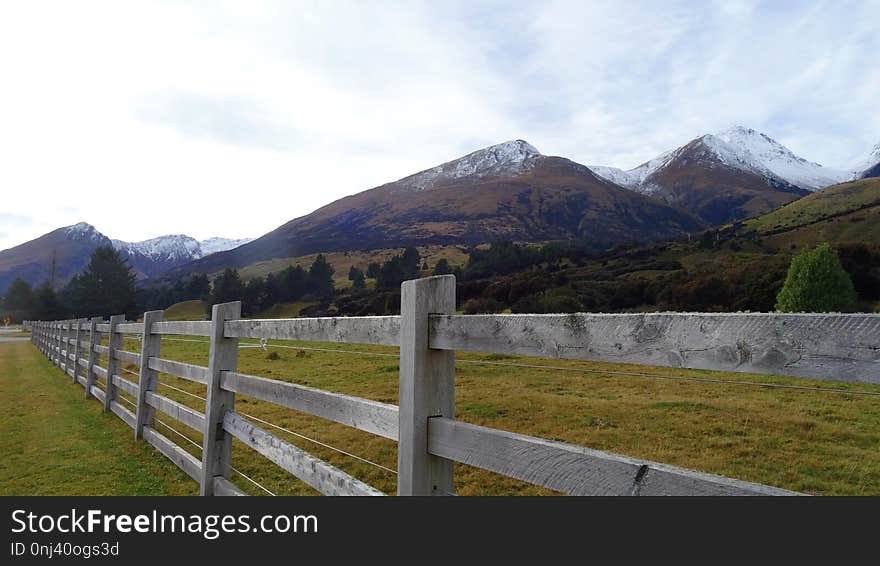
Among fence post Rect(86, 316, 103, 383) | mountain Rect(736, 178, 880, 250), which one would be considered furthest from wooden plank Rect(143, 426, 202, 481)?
mountain Rect(736, 178, 880, 250)

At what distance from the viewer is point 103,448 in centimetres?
716

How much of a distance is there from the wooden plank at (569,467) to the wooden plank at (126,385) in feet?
23.1

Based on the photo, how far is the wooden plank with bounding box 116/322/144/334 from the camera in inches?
331

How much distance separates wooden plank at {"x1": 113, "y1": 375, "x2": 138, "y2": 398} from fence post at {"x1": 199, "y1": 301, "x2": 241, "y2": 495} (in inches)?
150

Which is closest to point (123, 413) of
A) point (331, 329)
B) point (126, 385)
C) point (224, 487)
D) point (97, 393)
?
point (126, 385)

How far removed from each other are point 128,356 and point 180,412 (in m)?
3.68

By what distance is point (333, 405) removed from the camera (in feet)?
10.5

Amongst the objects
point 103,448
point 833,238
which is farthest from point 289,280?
point 833,238

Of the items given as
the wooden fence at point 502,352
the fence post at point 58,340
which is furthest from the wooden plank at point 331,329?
the fence post at point 58,340

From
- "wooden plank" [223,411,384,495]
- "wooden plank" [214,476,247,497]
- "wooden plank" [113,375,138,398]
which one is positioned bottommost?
"wooden plank" [214,476,247,497]

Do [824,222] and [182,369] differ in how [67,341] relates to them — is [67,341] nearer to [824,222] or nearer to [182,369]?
[182,369]

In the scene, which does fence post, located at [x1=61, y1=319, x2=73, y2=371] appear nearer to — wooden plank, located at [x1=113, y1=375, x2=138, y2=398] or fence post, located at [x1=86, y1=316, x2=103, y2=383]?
fence post, located at [x1=86, y1=316, x2=103, y2=383]
